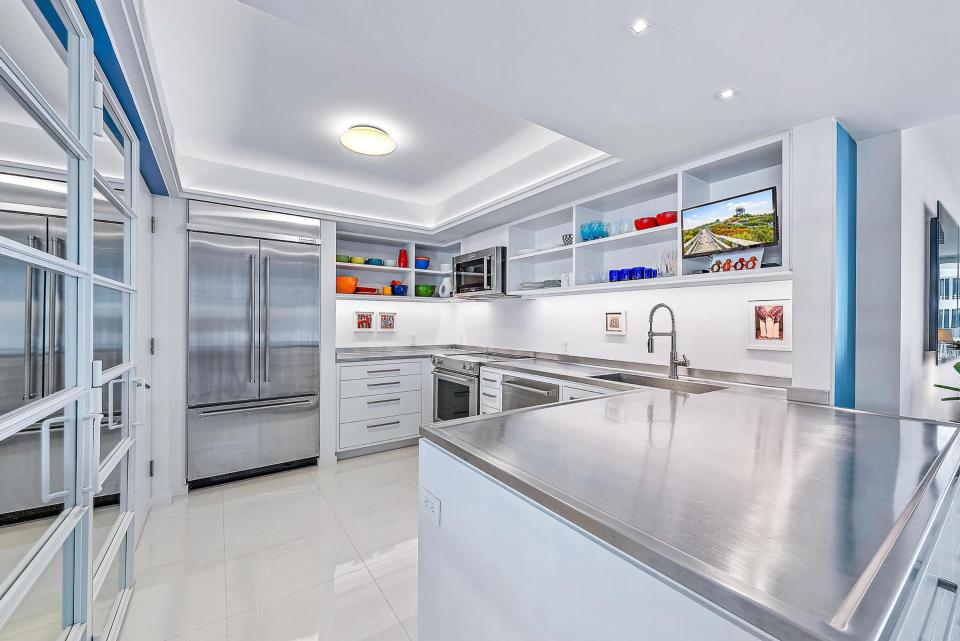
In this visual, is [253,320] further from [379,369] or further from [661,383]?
[661,383]

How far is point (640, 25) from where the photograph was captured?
1.40 m

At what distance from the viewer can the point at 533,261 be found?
13.3 feet

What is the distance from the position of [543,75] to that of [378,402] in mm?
3210

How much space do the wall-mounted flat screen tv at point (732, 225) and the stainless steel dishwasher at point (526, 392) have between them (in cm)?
125

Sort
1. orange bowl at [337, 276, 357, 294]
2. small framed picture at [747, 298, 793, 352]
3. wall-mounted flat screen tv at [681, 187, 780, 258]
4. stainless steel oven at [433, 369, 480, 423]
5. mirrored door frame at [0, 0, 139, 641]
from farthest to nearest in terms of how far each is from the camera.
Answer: orange bowl at [337, 276, 357, 294] < stainless steel oven at [433, 369, 480, 423] < small framed picture at [747, 298, 793, 352] < wall-mounted flat screen tv at [681, 187, 780, 258] < mirrored door frame at [0, 0, 139, 641]

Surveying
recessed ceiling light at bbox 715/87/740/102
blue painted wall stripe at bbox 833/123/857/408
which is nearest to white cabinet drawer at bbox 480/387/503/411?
blue painted wall stripe at bbox 833/123/857/408

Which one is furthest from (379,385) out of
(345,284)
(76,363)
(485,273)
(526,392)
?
(76,363)

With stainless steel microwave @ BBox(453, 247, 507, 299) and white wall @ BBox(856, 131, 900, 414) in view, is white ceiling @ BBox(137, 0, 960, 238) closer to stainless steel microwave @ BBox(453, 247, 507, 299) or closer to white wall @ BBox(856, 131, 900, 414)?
white wall @ BBox(856, 131, 900, 414)

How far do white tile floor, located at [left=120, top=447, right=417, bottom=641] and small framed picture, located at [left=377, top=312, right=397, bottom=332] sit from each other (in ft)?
5.89

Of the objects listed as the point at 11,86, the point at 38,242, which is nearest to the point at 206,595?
the point at 38,242

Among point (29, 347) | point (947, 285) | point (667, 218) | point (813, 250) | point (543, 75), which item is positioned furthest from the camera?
point (947, 285)

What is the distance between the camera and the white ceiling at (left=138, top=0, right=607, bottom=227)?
6.41 ft

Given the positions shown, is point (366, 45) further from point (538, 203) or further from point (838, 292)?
point (838, 292)

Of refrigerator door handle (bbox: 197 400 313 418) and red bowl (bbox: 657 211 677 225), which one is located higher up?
red bowl (bbox: 657 211 677 225)
